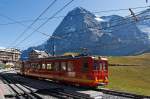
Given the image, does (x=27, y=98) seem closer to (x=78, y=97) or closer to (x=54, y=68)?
(x=78, y=97)

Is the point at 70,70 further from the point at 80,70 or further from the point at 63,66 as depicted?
the point at 80,70

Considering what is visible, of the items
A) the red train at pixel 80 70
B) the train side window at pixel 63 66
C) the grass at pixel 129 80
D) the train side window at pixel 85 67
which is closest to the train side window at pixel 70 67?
the red train at pixel 80 70

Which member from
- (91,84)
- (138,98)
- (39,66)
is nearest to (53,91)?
(91,84)

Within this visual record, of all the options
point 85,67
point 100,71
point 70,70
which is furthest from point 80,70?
point 70,70

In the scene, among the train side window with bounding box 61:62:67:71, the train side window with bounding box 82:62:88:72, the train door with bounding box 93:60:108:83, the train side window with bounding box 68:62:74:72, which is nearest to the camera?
the train door with bounding box 93:60:108:83

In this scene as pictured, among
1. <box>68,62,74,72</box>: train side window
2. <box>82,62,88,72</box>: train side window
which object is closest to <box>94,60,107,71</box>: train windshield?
<box>82,62,88,72</box>: train side window

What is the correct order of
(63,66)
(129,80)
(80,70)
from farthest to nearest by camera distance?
1. (129,80)
2. (63,66)
3. (80,70)

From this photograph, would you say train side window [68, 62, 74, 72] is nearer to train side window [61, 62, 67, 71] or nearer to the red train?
the red train

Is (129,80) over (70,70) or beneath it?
beneath

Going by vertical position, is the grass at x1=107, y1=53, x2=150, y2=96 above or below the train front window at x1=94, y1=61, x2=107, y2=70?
below

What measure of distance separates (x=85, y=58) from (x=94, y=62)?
92 cm

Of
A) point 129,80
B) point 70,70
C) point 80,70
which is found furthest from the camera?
point 129,80

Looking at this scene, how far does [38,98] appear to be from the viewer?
2216 centimetres

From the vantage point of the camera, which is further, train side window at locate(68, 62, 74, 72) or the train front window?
train side window at locate(68, 62, 74, 72)
